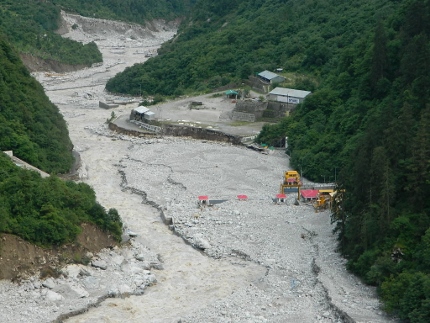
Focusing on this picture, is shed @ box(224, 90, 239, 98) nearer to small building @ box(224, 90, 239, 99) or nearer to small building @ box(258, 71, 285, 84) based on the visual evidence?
small building @ box(224, 90, 239, 99)

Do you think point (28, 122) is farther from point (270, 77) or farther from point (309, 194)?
point (270, 77)

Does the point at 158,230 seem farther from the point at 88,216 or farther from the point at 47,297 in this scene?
the point at 47,297

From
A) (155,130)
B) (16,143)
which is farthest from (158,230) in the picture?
(155,130)

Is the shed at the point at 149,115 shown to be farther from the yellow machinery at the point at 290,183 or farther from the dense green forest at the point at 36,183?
the yellow machinery at the point at 290,183

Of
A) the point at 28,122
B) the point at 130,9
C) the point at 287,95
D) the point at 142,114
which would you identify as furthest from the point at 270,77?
the point at 130,9

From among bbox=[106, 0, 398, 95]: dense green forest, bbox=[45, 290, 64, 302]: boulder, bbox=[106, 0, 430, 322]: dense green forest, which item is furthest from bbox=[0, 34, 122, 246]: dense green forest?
bbox=[106, 0, 398, 95]: dense green forest

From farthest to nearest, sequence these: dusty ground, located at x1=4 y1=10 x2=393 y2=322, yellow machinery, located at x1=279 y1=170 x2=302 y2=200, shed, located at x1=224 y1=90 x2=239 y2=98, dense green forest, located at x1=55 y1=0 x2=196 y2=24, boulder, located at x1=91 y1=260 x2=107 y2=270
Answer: dense green forest, located at x1=55 y1=0 x2=196 y2=24 → shed, located at x1=224 y1=90 x2=239 y2=98 → yellow machinery, located at x1=279 y1=170 x2=302 y2=200 → boulder, located at x1=91 y1=260 x2=107 y2=270 → dusty ground, located at x1=4 y1=10 x2=393 y2=322
